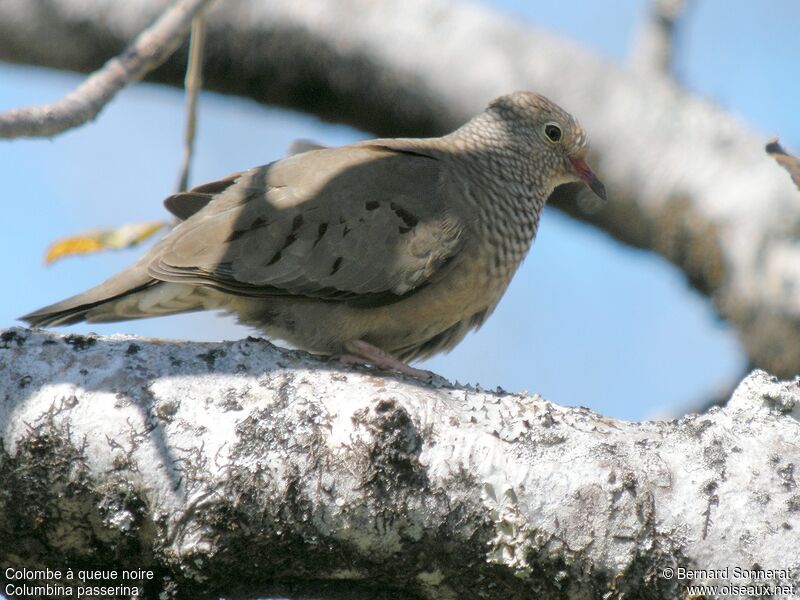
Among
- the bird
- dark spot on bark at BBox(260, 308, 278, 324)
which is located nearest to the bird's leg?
the bird

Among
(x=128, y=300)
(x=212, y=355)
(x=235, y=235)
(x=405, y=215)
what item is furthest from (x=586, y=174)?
(x=212, y=355)

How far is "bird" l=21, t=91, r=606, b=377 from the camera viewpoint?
11.3 feet

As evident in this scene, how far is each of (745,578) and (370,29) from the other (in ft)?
11.9

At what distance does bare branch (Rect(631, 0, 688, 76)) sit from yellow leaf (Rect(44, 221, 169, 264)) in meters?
2.94

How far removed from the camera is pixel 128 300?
3562 millimetres

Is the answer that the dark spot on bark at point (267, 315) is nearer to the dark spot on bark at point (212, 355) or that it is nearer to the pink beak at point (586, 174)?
the dark spot on bark at point (212, 355)

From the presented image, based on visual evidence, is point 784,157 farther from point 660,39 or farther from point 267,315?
point 660,39

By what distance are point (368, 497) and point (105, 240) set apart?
1.49 meters

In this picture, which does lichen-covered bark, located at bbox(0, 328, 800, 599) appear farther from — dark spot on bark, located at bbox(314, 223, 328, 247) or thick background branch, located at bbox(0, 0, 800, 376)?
thick background branch, located at bbox(0, 0, 800, 376)

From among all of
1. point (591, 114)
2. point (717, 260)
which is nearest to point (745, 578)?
point (717, 260)

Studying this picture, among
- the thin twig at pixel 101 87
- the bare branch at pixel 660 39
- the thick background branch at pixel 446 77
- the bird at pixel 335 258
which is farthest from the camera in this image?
the bare branch at pixel 660 39

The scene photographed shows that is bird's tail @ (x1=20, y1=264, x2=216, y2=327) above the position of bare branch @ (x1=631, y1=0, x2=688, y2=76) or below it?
below

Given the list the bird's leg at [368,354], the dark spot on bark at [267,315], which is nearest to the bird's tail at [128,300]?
the dark spot on bark at [267,315]

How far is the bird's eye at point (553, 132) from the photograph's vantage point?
14.1 feet
